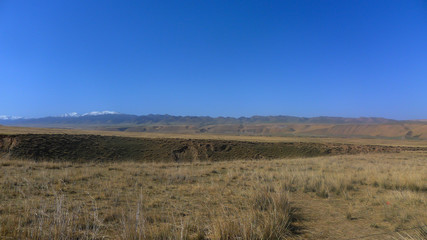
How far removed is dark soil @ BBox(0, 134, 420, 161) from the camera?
87.8ft

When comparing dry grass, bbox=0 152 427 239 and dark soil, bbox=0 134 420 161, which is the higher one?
dry grass, bbox=0 152 427 239

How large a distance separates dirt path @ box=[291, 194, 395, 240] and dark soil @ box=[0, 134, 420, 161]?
25.7 m

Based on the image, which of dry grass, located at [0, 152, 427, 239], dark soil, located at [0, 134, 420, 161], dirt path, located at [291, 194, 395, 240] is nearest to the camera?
dry grass, located at [0, 152, 427, 239]

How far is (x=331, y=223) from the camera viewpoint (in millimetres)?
5016

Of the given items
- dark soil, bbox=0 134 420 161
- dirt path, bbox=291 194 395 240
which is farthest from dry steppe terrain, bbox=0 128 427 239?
dark soil, bbox=0 134 420 161

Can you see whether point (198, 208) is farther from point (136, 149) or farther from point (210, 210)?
point (136, 149)

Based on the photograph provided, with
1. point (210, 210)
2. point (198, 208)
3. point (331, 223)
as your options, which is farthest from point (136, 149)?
point (331, 223)

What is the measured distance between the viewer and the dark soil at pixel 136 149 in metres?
26.8

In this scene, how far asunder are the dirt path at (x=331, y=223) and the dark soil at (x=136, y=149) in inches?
1010

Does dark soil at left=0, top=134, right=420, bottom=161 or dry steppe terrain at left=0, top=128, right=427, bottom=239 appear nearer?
dry steppe terrain at left=0, top=128, right=427, bottom=239

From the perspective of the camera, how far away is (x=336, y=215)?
18.3 feet

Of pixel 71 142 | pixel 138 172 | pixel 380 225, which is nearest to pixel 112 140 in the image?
pixel 71 142

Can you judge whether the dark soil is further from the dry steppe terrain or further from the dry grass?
the dry steppe terrain

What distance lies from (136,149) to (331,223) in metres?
31.5
